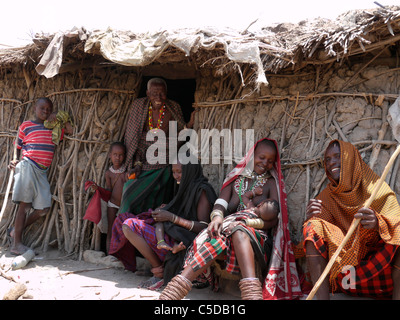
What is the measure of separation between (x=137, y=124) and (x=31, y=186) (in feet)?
5.04

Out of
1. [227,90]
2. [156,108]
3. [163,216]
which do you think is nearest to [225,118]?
[227,90]

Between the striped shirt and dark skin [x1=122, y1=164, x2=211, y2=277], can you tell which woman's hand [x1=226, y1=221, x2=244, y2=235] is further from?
the striped shirt

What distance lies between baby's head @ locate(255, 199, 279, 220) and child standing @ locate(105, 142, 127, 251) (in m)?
2.01

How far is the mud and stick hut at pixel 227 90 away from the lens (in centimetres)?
399

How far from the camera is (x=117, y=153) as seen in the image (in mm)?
5219

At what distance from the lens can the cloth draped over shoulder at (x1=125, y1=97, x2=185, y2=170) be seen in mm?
5176

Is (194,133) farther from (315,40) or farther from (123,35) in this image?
(315,40)

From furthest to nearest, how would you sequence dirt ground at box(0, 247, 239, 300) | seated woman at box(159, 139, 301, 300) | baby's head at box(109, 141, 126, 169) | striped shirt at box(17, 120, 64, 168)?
striped shirt at box(17, 120, 64, 168) → baby's head at box(109, 141, 126, 169) → dirt ground at box(0, 247, 239, 300) → seated woman at box(159, 139, 301, 300)

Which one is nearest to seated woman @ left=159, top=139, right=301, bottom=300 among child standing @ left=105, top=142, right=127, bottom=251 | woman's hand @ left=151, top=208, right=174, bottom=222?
woman's hand @ left=151, top=208, right=174, bottom=222

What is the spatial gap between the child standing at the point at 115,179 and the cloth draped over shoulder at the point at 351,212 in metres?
2.48

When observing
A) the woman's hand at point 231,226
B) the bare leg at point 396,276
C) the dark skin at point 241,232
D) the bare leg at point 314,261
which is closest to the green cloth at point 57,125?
the dark skin at point 241,232

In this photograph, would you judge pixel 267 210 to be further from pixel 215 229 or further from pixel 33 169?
pixel 33 169

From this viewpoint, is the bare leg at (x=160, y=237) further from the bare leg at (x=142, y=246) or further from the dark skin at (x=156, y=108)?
the dark skin at (x=156, y=108)
